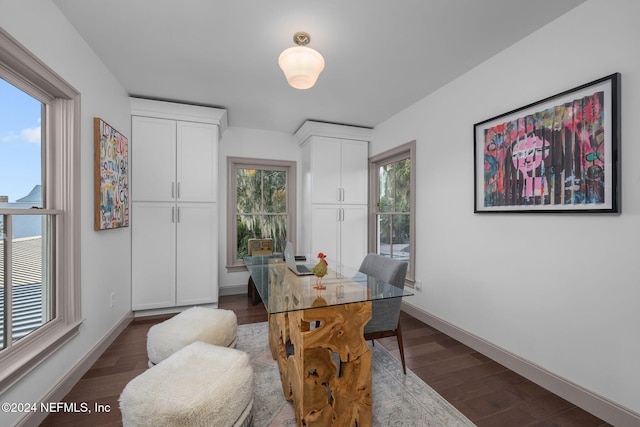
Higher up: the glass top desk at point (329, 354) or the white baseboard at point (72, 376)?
the glass top desk at point (329, 354)

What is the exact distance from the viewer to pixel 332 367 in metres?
1.52

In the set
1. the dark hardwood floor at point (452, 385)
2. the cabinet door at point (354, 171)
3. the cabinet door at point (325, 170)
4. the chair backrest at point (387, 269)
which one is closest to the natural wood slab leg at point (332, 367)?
the chair backrest at point (387, 269)

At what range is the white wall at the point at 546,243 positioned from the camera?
5.23ft

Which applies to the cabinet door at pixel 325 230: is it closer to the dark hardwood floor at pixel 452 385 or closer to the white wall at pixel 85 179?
the dark hardwood floor at pixel 452 385

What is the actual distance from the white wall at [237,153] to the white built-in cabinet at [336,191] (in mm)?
460

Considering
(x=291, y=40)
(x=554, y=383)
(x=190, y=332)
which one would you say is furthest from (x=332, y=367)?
(x=291, y=40)

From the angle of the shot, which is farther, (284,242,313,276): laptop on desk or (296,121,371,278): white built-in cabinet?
(296,121,371,278): white built-in cabinet

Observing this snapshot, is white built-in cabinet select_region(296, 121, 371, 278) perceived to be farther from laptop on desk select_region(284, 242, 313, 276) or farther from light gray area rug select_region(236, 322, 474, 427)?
light gray area rug select_region(236, 322, 474, 427)

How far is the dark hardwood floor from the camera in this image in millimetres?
1665

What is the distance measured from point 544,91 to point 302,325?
233 centimetres

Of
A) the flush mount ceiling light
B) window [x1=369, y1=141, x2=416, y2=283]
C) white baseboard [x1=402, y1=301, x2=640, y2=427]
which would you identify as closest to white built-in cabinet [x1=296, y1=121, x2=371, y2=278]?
window [x1=369, y1=141, x2=416, y2=283]

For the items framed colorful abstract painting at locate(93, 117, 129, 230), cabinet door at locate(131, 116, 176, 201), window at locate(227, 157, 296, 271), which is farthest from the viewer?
window at locate(227, 157, 296, 271)

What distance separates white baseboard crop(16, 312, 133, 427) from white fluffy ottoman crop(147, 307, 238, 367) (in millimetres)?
519

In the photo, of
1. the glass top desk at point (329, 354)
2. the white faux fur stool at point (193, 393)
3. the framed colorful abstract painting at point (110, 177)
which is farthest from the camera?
the framed colorful abstract painting at point (110, 177)
